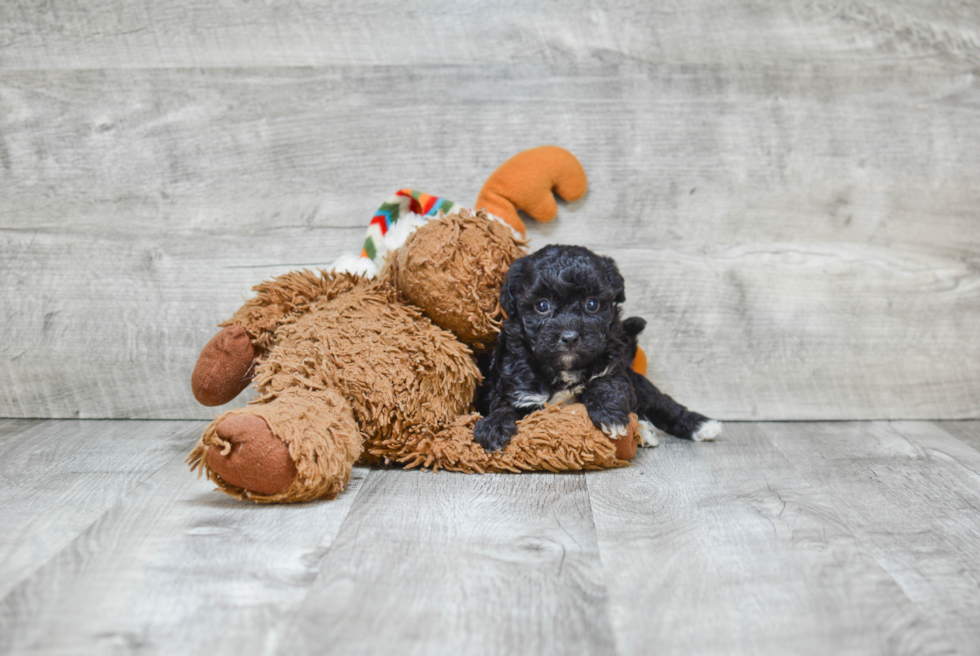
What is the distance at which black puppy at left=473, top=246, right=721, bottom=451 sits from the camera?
1386 millimetres

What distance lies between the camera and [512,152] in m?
1.84

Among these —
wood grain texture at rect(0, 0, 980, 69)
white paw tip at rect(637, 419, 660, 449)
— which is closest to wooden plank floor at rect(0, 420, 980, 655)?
white paw tip at rect(637, 419, 660, 449)

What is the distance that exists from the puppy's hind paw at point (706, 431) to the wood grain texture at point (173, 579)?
2.67ft

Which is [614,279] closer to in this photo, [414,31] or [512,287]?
[512,287]

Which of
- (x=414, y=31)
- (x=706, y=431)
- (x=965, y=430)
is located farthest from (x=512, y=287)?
(x=965, y=430)

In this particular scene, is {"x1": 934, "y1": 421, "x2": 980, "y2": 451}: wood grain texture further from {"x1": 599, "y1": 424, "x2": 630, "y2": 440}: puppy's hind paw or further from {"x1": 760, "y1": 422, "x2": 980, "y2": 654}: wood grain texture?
{"x1": 599, "y1": 424, "x2": 630, "y2": 440}: puppy's hind paw

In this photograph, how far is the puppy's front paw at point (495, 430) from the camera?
4.62 ft

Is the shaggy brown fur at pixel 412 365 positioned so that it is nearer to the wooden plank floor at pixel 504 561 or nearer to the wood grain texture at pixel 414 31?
the wooden plank floor at pixel 504 561

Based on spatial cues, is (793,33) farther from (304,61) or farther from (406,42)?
(304,61)

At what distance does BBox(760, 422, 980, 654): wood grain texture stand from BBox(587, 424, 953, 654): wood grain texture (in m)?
0.03

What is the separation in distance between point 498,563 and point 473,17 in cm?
133

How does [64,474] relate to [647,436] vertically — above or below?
above

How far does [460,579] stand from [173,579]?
0.35 m

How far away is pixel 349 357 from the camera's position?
55.5 inches
